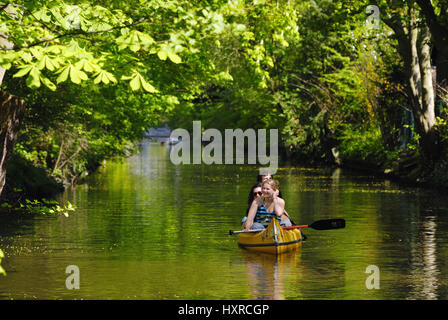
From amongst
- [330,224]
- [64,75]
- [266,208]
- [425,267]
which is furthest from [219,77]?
[64,75]

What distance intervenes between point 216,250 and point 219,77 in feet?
43.2

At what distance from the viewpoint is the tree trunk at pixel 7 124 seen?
1205cm

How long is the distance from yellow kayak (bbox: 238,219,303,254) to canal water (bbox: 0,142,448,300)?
0.28 m

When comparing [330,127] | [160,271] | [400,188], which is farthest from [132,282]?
[330,127]

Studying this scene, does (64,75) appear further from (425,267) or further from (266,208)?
(266,208)

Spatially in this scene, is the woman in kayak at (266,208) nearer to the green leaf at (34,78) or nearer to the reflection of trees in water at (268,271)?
the reflection of trees in water at (268,271)

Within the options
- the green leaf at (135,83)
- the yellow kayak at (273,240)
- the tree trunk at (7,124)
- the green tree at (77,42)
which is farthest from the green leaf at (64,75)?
the yellow kayak at (273,240)

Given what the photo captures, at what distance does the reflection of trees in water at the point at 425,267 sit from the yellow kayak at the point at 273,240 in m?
2.36

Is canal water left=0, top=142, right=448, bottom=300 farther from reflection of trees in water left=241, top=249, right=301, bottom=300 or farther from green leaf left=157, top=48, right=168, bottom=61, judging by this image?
green leaf left=157, top=48, right=168, bottom=61

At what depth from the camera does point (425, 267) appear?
15.7m

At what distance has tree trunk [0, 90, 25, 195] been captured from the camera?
39.5ft

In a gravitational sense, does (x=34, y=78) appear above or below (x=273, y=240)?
above
